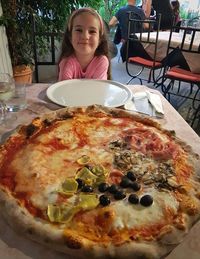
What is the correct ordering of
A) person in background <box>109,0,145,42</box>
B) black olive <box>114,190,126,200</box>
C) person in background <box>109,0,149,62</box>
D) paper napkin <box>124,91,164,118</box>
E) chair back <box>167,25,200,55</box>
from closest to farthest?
1. black olive <box>114,190,126,200</box>
2. paper napkin <box>124,91,164,118</box>
3. chair back <box>167,25,200,55</box>
4. person in background <box>109,0,149,62</box>
5. person in background <box>109,0,145,42</box>

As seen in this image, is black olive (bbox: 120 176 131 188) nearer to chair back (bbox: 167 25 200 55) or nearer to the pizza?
the pizza

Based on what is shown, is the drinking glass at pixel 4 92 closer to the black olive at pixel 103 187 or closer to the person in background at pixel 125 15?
the black olive at pixel 103 187

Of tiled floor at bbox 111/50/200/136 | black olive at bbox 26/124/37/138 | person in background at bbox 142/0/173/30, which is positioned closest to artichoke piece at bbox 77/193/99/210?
black olive at bbox 26/124/37/138

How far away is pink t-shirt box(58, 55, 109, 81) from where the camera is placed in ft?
5.47

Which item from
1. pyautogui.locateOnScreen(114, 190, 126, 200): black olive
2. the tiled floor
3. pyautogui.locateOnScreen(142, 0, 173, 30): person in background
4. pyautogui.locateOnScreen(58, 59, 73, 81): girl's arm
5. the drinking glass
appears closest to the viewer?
pyautogui.locateOnScreen(114, 190, 126, 200): black olive

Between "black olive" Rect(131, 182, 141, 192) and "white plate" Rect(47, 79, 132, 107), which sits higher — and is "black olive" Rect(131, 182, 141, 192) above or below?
below

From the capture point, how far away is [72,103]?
126cm

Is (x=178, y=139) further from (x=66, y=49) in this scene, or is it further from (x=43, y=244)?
(x=66, y=49)

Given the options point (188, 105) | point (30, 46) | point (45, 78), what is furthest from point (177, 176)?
point (45, 78)

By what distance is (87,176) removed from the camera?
31.5 inches

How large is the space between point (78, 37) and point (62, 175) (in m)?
1.02

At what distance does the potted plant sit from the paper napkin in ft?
6.16

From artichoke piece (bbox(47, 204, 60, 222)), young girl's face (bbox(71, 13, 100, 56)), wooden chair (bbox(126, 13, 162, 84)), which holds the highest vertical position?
young girl's face (bbox(71, 13, 100, 56))

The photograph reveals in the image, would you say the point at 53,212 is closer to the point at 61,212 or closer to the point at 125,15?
A: the point at 61,212
